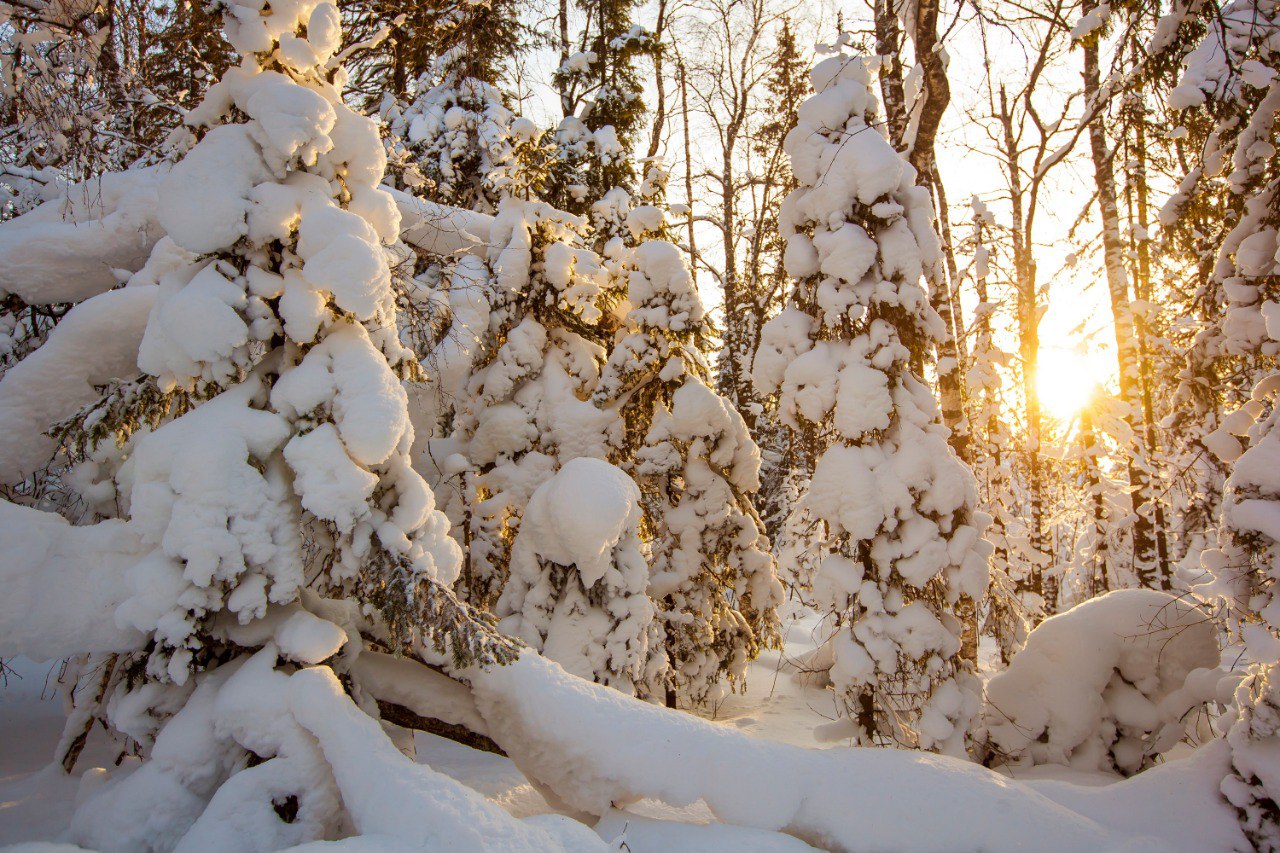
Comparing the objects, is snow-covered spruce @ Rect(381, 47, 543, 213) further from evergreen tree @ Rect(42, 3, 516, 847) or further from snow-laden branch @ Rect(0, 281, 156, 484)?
evergreen tree @ Rect(42, 3, 516, 847)

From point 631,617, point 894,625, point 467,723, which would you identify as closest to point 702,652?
point 631,617

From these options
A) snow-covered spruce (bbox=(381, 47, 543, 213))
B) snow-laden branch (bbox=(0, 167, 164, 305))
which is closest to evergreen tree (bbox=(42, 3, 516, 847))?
snow-laden branch (bbox=(0, 167, 164, 305))

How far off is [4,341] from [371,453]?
404 centimetres

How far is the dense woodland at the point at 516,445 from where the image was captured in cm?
378

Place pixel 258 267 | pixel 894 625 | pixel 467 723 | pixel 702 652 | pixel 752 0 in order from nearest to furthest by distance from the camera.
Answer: pixel 258 267
pixel 467 723
pixel 894 625
pixel 702 652
pixel 752 0

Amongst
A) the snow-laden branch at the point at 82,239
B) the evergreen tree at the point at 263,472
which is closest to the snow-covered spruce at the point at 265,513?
the evergreen tree at the point at 263,472

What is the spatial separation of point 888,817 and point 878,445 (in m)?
3.43

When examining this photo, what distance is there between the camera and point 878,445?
21.4 feet

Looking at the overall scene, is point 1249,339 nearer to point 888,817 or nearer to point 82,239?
point 888,817

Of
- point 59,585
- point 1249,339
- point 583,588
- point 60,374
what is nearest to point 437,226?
point 60,374

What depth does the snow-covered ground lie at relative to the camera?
12.4 feet

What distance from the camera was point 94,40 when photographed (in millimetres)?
5570

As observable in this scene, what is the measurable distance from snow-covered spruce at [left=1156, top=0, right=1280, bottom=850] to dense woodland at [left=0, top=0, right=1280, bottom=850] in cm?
3

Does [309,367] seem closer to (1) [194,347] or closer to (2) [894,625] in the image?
(1) [194,347]
